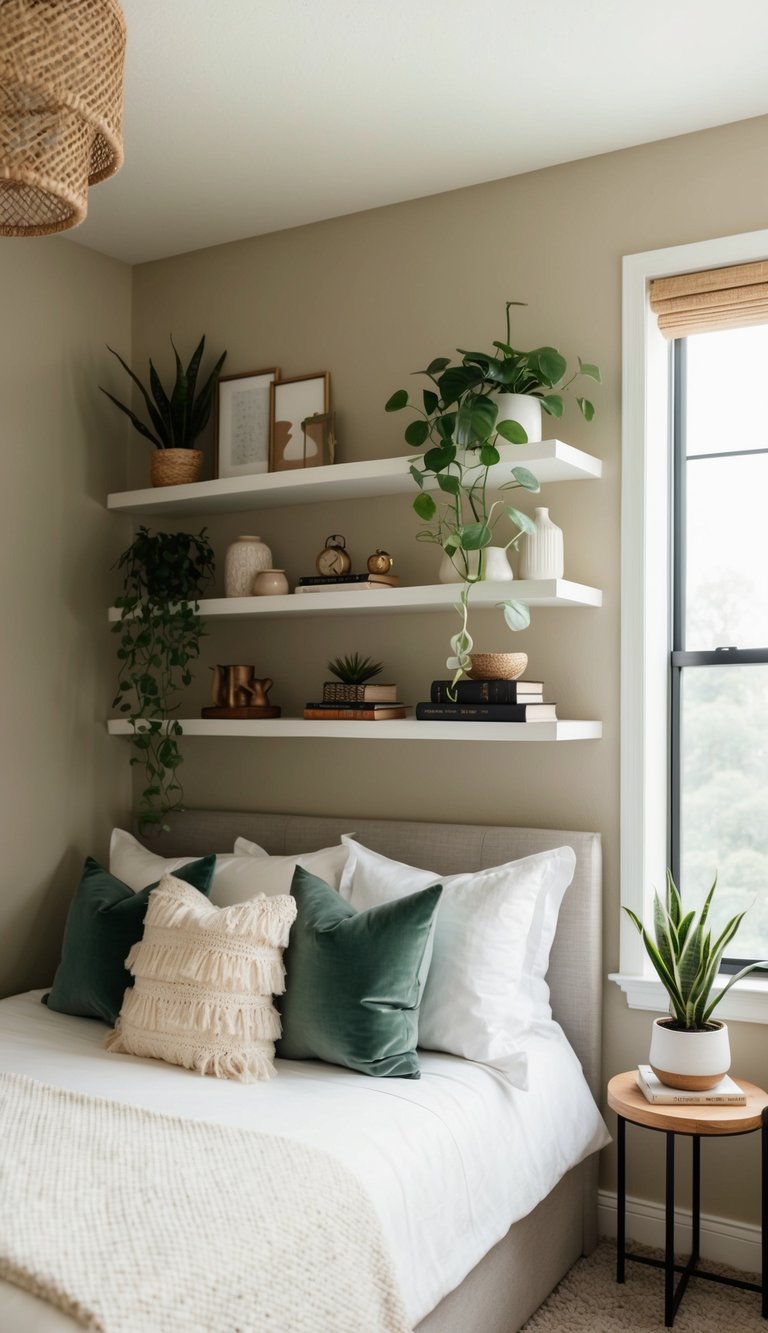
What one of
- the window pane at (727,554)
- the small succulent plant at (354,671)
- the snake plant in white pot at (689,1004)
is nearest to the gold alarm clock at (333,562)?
the small succulent plant at (354,671)

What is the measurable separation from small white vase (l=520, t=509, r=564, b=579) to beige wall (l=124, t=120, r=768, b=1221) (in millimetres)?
167

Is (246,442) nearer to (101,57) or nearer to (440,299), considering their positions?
(440,299)

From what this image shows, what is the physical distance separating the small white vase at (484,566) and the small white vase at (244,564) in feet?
2.14

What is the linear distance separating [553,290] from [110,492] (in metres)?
1.57

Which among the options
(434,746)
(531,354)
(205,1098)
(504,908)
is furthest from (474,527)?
(205,1098)

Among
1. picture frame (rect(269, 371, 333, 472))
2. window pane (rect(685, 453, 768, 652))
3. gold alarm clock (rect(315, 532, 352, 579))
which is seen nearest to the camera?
window pane (rect(685, 453, 768, 652))

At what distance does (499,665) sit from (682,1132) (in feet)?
3.71

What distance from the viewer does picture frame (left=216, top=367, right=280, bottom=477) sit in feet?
11.4

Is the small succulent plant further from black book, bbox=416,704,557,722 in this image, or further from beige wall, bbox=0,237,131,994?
beige wall, bbox=0,237,131,994

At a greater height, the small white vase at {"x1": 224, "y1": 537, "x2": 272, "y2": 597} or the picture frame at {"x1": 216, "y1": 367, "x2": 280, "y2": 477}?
the picture frame at {"x1": 216, "y1": 367, "x2": 280, "y2": 477}

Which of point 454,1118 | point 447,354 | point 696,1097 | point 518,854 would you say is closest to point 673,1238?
point 696,1097

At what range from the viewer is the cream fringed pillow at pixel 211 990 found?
2.41 metres

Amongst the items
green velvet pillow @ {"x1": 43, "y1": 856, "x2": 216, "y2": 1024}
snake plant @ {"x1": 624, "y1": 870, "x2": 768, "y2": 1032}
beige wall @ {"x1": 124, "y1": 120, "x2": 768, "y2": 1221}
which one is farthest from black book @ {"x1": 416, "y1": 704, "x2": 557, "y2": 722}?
green velvet pillow @ {"x1": 43, "y1": 856, "x2": 216, "y2": 1024}

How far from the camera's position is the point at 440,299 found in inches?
127
